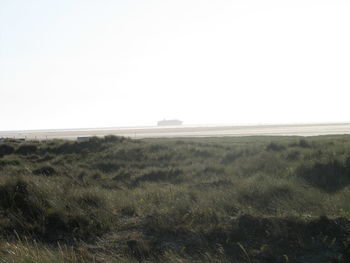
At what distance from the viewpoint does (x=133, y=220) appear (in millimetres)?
6816

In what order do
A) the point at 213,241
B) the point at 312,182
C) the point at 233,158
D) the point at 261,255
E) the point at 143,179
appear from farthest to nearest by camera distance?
the point at 233,158
the point at 143,179
the point at 312,182
the point at 213,241
the point at 261,255

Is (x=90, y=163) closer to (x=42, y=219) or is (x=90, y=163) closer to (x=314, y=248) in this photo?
(x=42, y=219)

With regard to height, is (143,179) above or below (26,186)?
below

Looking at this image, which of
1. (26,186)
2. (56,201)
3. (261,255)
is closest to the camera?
(261,255)

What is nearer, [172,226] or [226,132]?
[172,226]

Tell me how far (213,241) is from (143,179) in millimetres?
11798

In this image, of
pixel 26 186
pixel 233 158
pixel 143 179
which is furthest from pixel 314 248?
pixel 233 158

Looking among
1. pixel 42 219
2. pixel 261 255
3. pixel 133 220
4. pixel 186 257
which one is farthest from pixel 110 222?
pixel 261 255

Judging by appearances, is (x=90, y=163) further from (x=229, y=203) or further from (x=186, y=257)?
(x=186, y=257)

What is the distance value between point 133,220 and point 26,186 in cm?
328

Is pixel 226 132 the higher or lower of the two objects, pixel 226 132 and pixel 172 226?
the higher

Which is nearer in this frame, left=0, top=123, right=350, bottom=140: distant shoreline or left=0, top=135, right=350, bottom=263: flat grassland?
left=0, top=135, right=350, bottom=263: flat grassland

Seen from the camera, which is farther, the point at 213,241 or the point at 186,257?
the point at 213,241

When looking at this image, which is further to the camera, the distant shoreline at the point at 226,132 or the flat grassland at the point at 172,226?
the distant shoreline at the point at 226,132
